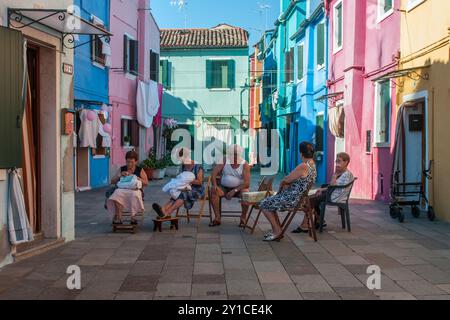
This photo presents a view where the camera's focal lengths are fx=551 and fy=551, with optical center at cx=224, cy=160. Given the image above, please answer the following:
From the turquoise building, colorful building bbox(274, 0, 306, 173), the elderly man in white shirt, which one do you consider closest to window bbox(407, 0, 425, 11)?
the elderly man in white shirt

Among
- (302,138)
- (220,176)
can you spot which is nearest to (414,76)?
(220,176)

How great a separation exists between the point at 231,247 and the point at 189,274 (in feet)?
5.30

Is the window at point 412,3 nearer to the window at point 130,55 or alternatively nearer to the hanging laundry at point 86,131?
the hanging laundry at point 86,131

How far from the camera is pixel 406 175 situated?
10.9m

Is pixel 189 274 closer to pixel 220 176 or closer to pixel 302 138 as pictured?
pixel 220 176

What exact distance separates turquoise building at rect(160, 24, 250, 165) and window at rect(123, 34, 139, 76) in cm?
933

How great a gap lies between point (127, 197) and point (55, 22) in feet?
9.02

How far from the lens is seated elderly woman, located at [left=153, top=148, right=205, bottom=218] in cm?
868

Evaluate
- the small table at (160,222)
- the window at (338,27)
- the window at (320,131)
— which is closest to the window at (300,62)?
the window at (320,131)

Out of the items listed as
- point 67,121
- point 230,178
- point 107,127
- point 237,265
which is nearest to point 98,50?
point 107,127

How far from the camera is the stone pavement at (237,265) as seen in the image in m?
5.11

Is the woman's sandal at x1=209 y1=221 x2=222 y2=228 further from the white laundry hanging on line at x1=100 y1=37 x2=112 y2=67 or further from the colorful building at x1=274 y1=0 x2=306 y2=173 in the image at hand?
the colorful building at x1=274 y1=0 x2=306 y2=173

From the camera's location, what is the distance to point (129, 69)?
19.4 metres
